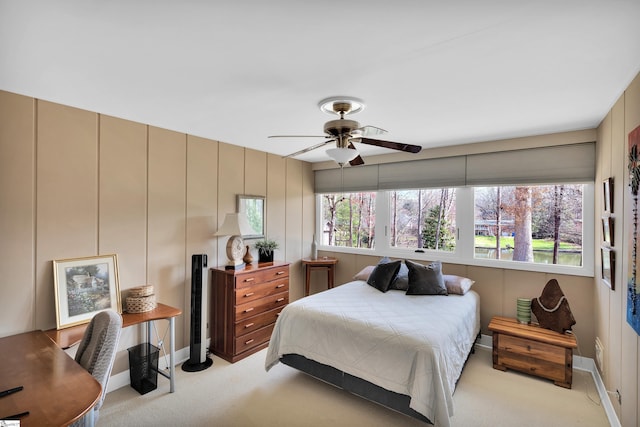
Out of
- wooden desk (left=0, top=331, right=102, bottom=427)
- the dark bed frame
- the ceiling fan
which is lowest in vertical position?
the dark bed frame

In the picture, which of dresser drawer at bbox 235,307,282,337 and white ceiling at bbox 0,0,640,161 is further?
dresser drawer at bbox 235,307,282,337

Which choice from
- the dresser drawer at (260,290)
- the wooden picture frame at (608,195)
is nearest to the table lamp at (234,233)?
the dresser drawer at (260,290)

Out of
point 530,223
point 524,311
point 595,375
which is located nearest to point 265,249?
point 524,311

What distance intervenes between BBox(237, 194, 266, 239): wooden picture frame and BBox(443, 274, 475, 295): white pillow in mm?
2476

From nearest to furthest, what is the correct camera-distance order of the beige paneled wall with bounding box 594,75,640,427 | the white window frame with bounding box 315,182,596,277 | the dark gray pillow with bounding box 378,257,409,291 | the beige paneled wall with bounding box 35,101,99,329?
the beige paneled wall with bounding box 594,75,640,427 → the beige paneled wall with bounding box 35,101,99,329 → the white window frame with bounding box 315,182,596,277 → the dark gray pillow with bounding box 378,257,409,291

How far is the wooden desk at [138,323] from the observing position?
89.4 inches

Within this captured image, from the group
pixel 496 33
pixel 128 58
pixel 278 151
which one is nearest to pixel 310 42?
pixel 496 33

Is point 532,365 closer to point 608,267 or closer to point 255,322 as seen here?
point 608,267

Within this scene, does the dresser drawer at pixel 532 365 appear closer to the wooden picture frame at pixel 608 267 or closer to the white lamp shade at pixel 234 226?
the wooden picture frame at pixel 608 267

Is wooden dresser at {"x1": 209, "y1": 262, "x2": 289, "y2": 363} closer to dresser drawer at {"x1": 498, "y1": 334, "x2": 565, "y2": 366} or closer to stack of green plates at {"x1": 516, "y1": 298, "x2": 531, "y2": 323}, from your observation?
dresser drawer at {"x1": 498, "y1": 334, "x2": 565, "y2": 366}

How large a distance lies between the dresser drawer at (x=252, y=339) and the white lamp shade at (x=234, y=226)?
1189mm

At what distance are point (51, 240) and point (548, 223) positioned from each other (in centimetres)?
488

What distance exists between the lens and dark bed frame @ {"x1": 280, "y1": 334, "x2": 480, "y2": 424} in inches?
92.8

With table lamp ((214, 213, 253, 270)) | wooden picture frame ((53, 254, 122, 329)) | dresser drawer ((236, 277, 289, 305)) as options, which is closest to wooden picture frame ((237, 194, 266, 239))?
table lamp ((214, 213, 253, 270))
